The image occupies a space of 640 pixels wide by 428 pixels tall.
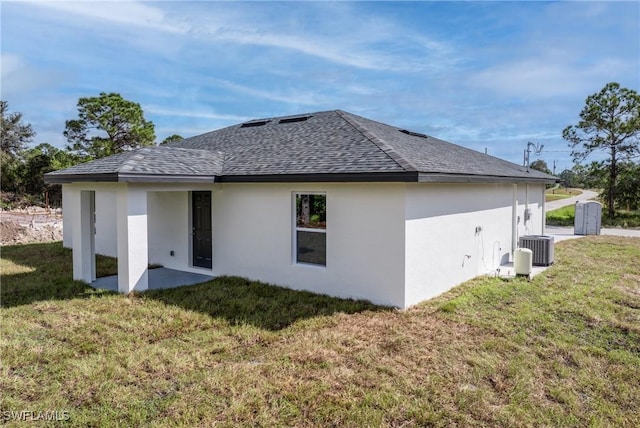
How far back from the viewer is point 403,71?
19672mm

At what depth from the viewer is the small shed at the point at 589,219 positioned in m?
19.0

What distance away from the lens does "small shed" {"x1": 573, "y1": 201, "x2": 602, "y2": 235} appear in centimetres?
1897

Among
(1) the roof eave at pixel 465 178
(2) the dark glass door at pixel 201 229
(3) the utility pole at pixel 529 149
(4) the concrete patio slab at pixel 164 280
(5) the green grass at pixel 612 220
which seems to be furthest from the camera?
(3) the utility pole at pixel 529 149

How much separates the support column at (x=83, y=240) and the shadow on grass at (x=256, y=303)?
83.5 inches

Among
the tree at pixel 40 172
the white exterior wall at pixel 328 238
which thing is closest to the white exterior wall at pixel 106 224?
the white exterior wall at pixel 328 238

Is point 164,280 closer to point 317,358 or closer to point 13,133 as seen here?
point 317,358

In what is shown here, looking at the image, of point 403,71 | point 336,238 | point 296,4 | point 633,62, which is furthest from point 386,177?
point 633,62

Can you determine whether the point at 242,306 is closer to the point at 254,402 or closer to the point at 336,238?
the point at 336,238

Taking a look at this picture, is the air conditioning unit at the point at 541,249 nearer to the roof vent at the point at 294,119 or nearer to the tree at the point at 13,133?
the roof vent at the point at 294,119

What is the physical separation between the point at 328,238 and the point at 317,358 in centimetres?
318

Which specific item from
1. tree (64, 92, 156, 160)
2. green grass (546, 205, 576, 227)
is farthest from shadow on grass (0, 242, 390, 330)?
tree (64, 92, 156, 160)

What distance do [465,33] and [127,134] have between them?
2966 cm

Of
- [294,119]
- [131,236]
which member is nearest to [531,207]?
[294,119]

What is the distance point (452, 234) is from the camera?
8594 mm
